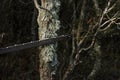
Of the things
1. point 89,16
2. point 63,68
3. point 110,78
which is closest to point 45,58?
point 63,68

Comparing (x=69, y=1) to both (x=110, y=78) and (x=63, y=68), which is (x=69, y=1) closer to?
(x=63, y=68)

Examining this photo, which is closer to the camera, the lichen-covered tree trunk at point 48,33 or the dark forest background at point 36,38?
the lichen-covered tree trunk at point 48,33

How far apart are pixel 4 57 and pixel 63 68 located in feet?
3.12

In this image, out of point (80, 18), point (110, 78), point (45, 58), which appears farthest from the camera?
point (110, 78)

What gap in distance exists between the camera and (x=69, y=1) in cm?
437

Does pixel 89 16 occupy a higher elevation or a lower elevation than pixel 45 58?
higher

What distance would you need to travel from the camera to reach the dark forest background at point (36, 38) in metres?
4.36

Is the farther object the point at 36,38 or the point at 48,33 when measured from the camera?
the point at 36,38

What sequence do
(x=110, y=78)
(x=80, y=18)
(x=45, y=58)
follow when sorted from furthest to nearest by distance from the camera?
(x=110, y=78), (x=80, y=18), (x=45, y=58)

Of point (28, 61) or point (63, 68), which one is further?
point (28, 61)

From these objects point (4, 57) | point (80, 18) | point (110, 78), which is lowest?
point (110, 78)

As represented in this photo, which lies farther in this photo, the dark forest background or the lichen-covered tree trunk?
the dark forest background

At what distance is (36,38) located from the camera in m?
4.39

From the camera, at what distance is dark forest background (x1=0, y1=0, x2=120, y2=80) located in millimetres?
4359
